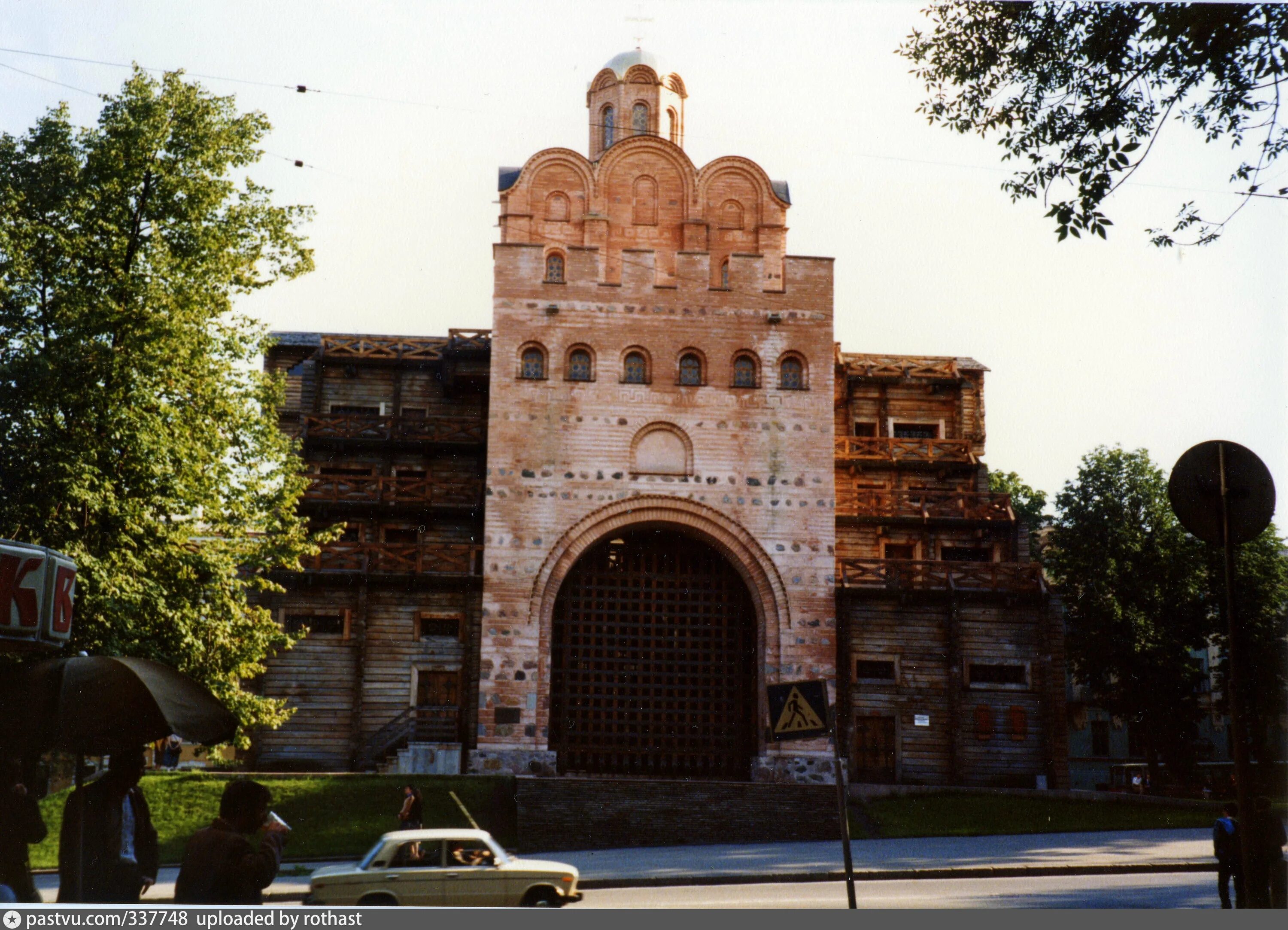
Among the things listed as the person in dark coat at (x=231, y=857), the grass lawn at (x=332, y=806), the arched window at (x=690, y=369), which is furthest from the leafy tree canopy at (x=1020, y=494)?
the person in dark coat at (x=231, y=857)

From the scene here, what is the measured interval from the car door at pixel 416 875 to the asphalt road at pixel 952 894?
1.06 metres

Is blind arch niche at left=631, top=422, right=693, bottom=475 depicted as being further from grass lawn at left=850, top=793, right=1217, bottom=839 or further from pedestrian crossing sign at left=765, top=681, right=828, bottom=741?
pedestrian crossing sign at left=765, top=681, right=828, bottom=741

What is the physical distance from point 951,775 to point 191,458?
596 inches

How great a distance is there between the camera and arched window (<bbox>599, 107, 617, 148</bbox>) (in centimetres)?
2745

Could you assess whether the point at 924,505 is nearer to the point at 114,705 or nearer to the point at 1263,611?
the point at 1263,611

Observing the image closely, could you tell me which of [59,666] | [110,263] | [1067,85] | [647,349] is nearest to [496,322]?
[647,349]

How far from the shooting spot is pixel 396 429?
26188mm

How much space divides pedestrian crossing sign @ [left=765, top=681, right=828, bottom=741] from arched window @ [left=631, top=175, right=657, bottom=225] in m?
17.2

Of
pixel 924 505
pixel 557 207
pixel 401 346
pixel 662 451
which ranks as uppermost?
pixel 557 207

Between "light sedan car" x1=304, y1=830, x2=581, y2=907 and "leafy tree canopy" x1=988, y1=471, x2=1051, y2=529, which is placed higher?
"leafy tree canopy" x1=988, y1=471, x2=1051, y2=529

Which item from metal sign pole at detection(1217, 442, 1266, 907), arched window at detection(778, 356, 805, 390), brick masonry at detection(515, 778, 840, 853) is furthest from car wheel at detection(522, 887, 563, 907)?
arched window at detection(778, 356, 805, 390)

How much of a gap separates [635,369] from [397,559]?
555cm

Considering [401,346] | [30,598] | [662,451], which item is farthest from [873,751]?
[30,598]
